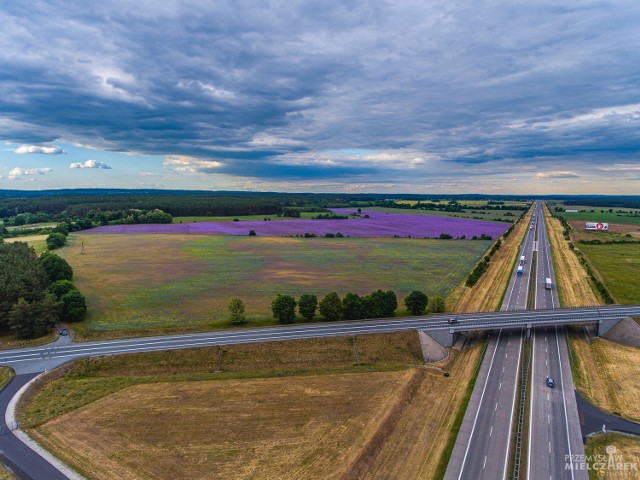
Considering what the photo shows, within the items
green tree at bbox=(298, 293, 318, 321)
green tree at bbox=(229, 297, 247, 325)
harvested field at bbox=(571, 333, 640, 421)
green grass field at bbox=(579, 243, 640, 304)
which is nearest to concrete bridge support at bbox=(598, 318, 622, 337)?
harvested field at bbox=(571, 333, 640, 421)

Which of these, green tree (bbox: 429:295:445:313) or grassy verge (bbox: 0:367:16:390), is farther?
green tree (bbox: 429:295:445:313)

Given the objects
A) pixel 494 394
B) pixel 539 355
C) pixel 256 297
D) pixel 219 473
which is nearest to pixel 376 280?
Answer: pixel 256 297

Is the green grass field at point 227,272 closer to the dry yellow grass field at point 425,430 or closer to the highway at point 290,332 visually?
the highway at point 290,332

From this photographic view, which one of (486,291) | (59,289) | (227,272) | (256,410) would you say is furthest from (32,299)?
(486,291)

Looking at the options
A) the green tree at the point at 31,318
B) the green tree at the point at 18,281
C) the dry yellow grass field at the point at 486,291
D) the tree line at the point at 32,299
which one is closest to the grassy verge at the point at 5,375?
the green tree at the point at 31,318

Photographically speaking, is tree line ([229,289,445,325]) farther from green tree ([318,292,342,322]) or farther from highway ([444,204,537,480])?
highway ([444,204,537,480])

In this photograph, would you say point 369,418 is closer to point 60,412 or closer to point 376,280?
point 60,412
